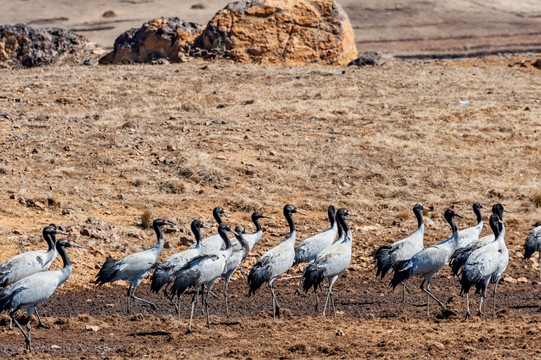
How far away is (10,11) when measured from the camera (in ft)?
260

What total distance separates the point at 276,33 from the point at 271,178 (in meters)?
11.8

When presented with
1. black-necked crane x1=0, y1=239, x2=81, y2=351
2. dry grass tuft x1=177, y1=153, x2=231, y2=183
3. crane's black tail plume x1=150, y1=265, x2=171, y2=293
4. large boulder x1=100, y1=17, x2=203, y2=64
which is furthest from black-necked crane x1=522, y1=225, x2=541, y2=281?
large boulder x1=100, y1=17, x2=203, y2=64

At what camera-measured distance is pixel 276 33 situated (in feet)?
104

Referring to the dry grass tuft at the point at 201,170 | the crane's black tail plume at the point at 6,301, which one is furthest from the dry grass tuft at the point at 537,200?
the crane's black tail plume at the point at 6,301

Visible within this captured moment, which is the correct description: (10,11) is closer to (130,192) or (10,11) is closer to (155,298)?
(130,192)

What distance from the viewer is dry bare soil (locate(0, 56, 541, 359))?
476 inches

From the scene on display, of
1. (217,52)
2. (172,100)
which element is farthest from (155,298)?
(217,52)

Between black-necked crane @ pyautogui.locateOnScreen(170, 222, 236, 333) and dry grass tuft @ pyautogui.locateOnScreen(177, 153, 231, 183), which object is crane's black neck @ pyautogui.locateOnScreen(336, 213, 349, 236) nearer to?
black-necked crane @ pyautogui.locateOnScreen(170, 222, 236, 333)

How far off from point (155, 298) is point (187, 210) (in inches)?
181

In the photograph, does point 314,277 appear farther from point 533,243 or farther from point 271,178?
point 271,178

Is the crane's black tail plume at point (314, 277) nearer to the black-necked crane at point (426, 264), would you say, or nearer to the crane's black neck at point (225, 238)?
the black-necked crane at point (426, 264)

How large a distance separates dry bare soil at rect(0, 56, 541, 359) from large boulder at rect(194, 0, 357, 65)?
1.13 meters

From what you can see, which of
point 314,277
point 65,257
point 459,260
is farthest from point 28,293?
point 459,260

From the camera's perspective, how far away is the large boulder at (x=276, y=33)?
31578 millimetres
